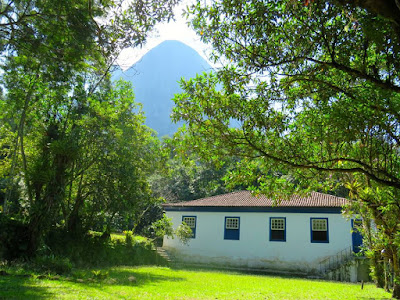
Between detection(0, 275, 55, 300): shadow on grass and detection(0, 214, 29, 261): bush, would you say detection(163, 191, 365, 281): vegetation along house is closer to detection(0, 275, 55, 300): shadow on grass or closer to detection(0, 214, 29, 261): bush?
detection(0, 214, 29, 261): bush

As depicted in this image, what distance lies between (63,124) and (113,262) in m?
7.01

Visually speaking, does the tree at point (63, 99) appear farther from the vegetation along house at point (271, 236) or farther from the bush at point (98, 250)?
the vegetation along house at point (271, 236)

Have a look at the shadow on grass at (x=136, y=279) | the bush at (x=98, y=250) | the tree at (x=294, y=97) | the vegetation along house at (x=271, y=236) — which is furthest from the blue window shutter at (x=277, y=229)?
the tree at (x=294, y=97)

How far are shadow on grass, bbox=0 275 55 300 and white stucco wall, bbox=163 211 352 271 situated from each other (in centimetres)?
1484

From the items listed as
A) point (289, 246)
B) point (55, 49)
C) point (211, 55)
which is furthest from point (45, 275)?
point (289, 246)

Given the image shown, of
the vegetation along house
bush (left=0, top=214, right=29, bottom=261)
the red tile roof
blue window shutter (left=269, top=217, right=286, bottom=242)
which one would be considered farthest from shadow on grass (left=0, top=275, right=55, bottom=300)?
blue window shutter (left=269, top=217, right=286, bottom=242)

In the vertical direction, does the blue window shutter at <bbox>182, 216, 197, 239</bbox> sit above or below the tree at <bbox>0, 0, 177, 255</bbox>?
below

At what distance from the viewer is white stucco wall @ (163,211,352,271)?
19078 millimetres

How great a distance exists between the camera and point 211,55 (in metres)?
6.85

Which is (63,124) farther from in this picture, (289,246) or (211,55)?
(289,246)

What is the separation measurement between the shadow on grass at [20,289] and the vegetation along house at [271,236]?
46.2ft

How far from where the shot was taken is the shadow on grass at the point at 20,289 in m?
6.21

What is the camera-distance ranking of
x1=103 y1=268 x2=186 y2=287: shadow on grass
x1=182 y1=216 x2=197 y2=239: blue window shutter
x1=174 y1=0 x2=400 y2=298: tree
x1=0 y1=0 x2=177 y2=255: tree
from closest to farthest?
x1=174 y1=0 x2=400 y2=298: tree
x1=0 y1=0 x2=177 y2=255: tree
x1=103 y1=268 x2=186 y2=287: shadow on grass
x1=182 y1=216 x2=197 y2=239: blue window shutter

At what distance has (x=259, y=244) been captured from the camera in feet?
67.9
